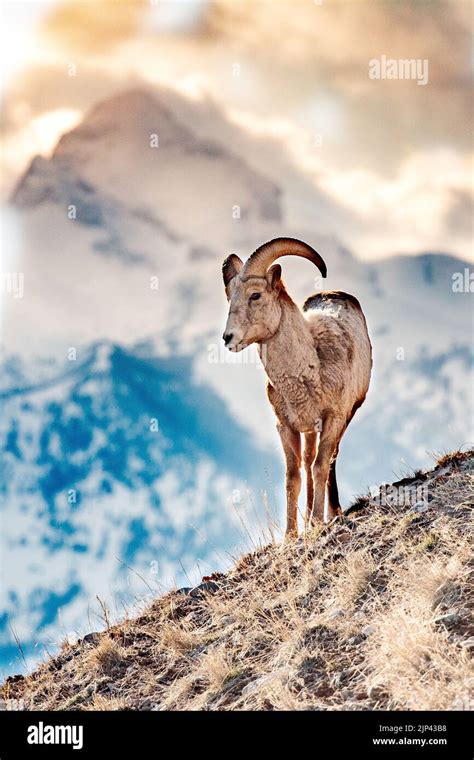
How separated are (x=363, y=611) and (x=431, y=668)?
148 cm

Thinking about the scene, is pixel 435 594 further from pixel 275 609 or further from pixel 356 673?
pixel 275 609

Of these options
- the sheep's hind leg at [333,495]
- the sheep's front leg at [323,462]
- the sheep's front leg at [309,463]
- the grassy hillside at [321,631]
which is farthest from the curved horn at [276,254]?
the grassy hillside at [321,631]

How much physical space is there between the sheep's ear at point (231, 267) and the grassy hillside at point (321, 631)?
10.1 ft

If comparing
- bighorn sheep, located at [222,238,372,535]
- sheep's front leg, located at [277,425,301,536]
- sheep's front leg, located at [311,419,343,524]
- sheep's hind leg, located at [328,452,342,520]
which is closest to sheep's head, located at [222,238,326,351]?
bighorn sheep, located at [222,238,372,535]

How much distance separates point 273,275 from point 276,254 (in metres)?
0.30

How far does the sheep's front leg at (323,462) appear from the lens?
10.8 meters

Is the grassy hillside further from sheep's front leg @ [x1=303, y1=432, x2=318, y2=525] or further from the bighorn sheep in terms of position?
the bighorn sheep

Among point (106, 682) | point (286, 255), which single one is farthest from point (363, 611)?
point (286, 255)

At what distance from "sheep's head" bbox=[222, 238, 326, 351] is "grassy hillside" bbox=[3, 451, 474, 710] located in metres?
2.29

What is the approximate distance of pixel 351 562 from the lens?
8625 mm

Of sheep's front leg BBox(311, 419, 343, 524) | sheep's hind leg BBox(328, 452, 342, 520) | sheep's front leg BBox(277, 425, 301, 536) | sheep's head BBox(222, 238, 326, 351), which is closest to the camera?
sheep's head BBox(222, 238, 326, 351)

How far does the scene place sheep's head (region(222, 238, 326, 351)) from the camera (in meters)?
10.3

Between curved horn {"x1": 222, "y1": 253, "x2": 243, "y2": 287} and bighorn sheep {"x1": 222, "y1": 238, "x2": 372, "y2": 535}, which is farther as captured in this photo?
curved horn {"x1": 222, "y1": 253, "x2": 243, "y2": 287}

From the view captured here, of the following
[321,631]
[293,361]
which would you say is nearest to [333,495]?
[293,361]
